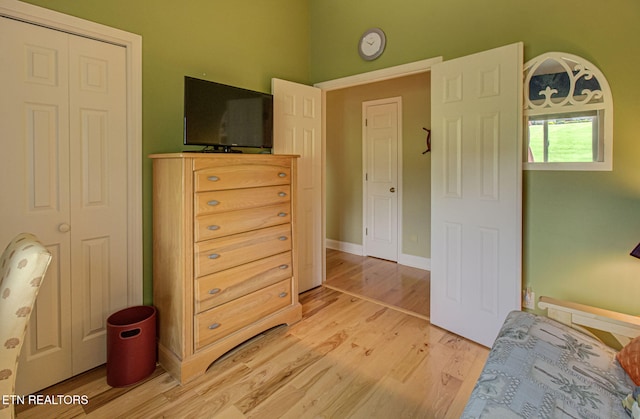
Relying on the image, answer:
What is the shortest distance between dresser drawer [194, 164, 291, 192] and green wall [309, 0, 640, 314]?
160 centimetres

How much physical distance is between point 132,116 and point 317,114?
5.91 ft

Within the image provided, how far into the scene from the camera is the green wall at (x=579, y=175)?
1904 mm

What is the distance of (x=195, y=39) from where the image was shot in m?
2.47

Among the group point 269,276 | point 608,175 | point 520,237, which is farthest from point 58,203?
point 608,175

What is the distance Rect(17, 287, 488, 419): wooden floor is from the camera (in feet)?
5.80

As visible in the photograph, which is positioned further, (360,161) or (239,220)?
(360,161)

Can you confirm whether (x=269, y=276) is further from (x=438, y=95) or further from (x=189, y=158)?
(x=438, y=95)

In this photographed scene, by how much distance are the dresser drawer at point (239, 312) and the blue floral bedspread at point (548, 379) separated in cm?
157

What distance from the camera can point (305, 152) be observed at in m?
3.34

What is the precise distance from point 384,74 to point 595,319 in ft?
7.72

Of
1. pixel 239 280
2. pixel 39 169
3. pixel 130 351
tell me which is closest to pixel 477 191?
pixel 239 280

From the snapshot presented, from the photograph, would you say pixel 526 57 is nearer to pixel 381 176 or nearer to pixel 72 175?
pixel 381 176

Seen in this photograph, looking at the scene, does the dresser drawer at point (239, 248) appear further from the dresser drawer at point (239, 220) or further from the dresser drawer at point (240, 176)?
the dresser drawer at point (240, 176)

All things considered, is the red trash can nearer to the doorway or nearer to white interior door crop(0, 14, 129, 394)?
white interior door crop(0, 14, 129, 394)
